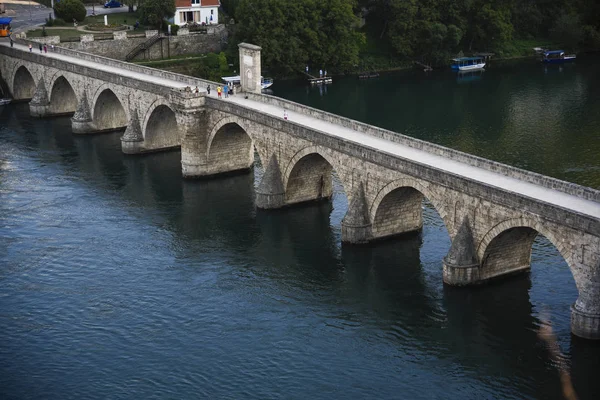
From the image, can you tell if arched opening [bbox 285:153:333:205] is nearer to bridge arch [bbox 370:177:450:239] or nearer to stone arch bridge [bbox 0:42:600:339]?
stone arch bridge [bbox 0:42:600:339]

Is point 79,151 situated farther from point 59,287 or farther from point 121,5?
point 121,5

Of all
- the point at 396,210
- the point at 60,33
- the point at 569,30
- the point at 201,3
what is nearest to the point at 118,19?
the point at 201,3

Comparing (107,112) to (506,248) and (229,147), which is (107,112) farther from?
(506,248)

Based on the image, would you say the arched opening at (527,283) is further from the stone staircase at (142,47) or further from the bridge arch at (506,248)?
the stone staircase at (142,47)

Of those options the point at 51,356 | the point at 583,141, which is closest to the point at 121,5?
the point at 583,141

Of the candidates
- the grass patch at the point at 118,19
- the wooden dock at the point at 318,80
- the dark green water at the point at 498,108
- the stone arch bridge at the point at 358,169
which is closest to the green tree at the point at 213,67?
the dark green water at the point at 498,108
